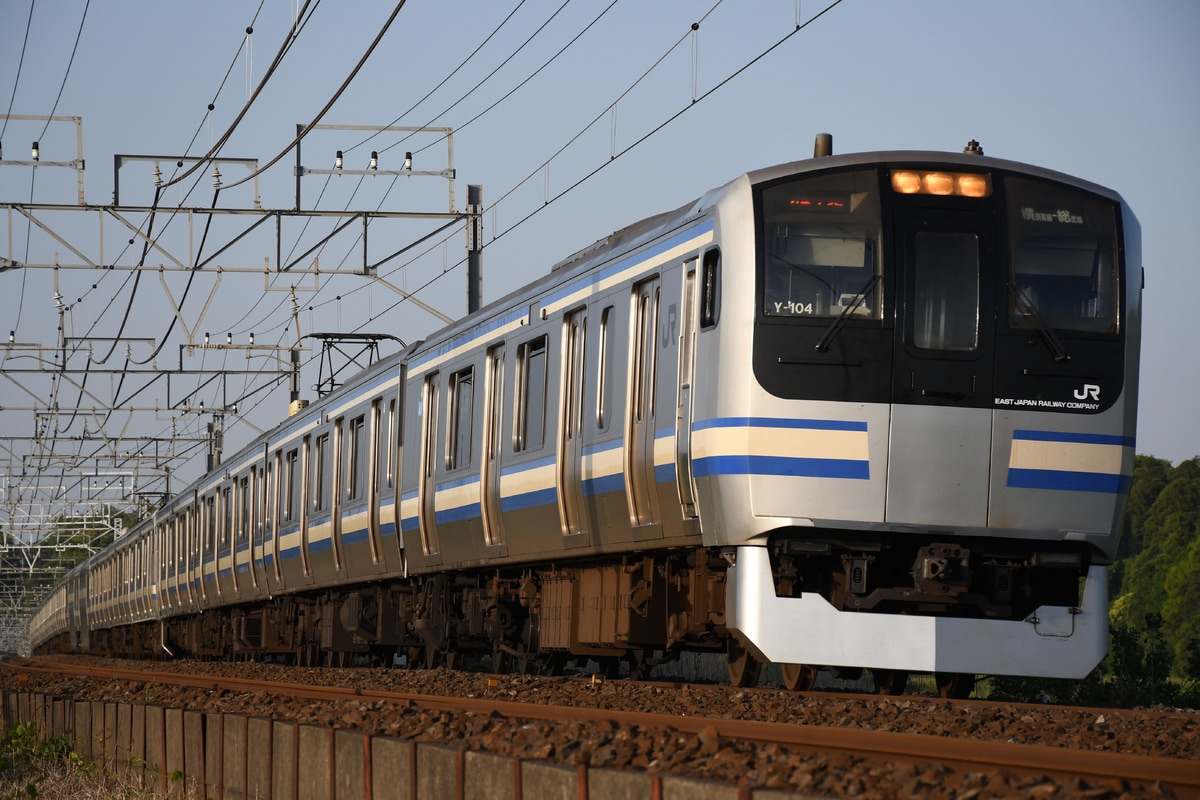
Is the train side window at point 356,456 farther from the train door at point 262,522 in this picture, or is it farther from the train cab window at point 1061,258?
the train cab window at point 1061,258

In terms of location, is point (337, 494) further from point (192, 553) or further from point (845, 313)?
point (192, 553)

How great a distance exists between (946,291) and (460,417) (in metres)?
6.00

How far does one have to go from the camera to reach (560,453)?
1182 centimetres

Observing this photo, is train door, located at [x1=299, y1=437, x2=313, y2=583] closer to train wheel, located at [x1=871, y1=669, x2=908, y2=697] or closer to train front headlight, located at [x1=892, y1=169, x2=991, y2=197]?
train wheel, located at [x1=871, y1=669, x2=908, y2=697]

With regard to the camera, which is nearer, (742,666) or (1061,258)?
(1061,258)

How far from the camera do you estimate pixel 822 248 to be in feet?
30.5

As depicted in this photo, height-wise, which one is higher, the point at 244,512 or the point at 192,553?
the point at 244,512

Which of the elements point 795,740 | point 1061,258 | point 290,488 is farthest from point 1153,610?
point 795,740

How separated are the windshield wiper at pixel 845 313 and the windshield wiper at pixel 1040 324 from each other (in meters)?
0.80

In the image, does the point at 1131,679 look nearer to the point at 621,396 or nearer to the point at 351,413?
the point at 621,396

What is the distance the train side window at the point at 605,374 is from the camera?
435 inches

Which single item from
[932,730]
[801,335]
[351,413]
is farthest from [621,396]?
[351,413]

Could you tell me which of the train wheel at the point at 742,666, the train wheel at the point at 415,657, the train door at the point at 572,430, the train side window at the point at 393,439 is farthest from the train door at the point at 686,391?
the train wheel at the point at 415,657

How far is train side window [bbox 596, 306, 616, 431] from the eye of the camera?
1105cm
